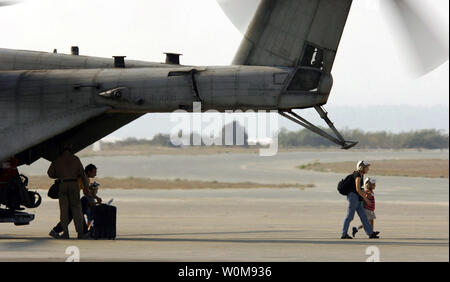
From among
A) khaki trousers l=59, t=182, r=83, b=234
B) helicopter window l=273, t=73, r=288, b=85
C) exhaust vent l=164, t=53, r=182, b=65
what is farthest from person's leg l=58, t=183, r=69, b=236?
helicopter window l=273, t=73, r=288, b=85

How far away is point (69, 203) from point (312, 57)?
5.76 m

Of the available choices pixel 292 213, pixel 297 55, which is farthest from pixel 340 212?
pixel 297 55

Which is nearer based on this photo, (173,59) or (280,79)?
(280,79)

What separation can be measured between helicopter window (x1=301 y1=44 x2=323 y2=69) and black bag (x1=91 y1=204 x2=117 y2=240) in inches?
190

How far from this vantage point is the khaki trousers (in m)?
17.9

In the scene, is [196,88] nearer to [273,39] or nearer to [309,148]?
[273,39]

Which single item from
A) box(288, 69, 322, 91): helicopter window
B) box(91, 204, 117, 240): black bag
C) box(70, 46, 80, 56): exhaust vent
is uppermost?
box(70, 46, 80, 56): exhaust vent

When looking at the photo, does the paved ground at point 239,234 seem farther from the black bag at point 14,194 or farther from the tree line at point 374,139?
the tree line at point 374,139

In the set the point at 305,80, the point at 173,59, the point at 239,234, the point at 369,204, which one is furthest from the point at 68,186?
the point at 369,204

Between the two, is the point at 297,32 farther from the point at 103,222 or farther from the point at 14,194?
the point at 14,194

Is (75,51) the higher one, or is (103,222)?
(75,51)

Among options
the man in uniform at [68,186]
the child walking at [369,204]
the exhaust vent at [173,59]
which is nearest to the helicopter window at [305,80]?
the child walking at [369,204]

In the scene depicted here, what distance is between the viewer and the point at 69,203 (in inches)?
708

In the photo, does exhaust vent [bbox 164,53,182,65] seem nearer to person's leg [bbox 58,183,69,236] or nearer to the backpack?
person's leg [bbox 58,183,69,236]
